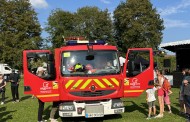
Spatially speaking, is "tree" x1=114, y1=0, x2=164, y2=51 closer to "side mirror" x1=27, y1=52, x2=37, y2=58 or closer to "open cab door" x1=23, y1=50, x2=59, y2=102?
"open cab door" x1=23, y1=50, x2=59, y2=102

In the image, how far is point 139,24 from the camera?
203 feet

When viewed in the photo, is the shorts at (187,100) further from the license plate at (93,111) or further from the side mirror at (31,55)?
the side mirror at (31,55)

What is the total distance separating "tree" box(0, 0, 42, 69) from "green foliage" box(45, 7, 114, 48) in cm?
903

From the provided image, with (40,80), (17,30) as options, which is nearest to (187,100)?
(40,80)

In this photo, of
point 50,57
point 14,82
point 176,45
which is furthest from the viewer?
point 176,45

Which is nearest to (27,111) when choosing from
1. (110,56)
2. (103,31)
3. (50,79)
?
(50,79)

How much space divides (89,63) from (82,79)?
63cm

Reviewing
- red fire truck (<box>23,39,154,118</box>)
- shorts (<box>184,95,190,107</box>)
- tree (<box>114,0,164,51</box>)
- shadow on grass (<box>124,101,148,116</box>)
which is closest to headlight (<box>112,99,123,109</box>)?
red fire truck (<box>23,39,154,118</box>)

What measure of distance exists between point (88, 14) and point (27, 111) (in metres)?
60.8

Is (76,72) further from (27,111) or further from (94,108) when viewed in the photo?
(27,111)

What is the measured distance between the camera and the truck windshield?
11.5 m

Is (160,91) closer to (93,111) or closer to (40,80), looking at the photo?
(93,111)

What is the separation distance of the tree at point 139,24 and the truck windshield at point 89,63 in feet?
164

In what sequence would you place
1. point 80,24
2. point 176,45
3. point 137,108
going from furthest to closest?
1. point 80,24
2. point 176,45
3. point 137,108
